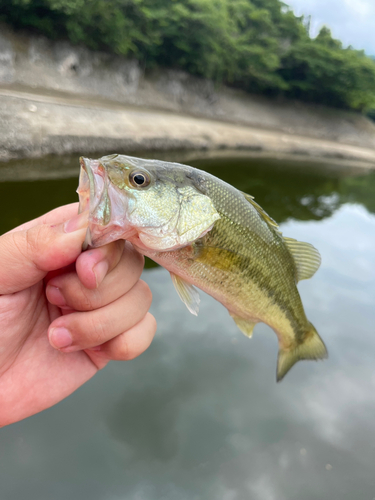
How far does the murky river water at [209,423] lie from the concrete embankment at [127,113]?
6.68 metres

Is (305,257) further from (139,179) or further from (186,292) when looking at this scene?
(139,179)

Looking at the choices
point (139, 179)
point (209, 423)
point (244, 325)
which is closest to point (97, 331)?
point (139, 179)

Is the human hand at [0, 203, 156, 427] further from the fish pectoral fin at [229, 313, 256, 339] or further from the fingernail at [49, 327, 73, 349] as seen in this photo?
the fish pectoral fin at [229, 313, 256, 339]

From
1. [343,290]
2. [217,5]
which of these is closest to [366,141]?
[217,5]

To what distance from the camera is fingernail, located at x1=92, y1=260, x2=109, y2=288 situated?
5.79 ft

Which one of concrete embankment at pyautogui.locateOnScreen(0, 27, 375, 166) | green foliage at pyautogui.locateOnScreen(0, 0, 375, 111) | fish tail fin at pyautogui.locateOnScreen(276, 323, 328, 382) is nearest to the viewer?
fish tail fin at pyautogui.locateOnScreen(276, 323, 328, 382)

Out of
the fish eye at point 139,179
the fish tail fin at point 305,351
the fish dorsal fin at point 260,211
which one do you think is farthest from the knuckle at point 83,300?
the fish tail fin at point 305,351

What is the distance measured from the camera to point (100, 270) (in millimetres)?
1780

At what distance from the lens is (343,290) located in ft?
25.1

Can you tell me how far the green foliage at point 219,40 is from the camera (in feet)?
68.4

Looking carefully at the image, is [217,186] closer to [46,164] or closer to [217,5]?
[46,164]

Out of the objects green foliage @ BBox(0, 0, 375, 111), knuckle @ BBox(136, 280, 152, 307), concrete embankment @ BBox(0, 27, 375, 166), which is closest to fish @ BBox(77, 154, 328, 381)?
knuckle @ BBox(136, 280, 152, 307)

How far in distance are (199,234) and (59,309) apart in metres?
1.28

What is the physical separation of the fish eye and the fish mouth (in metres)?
0.10
